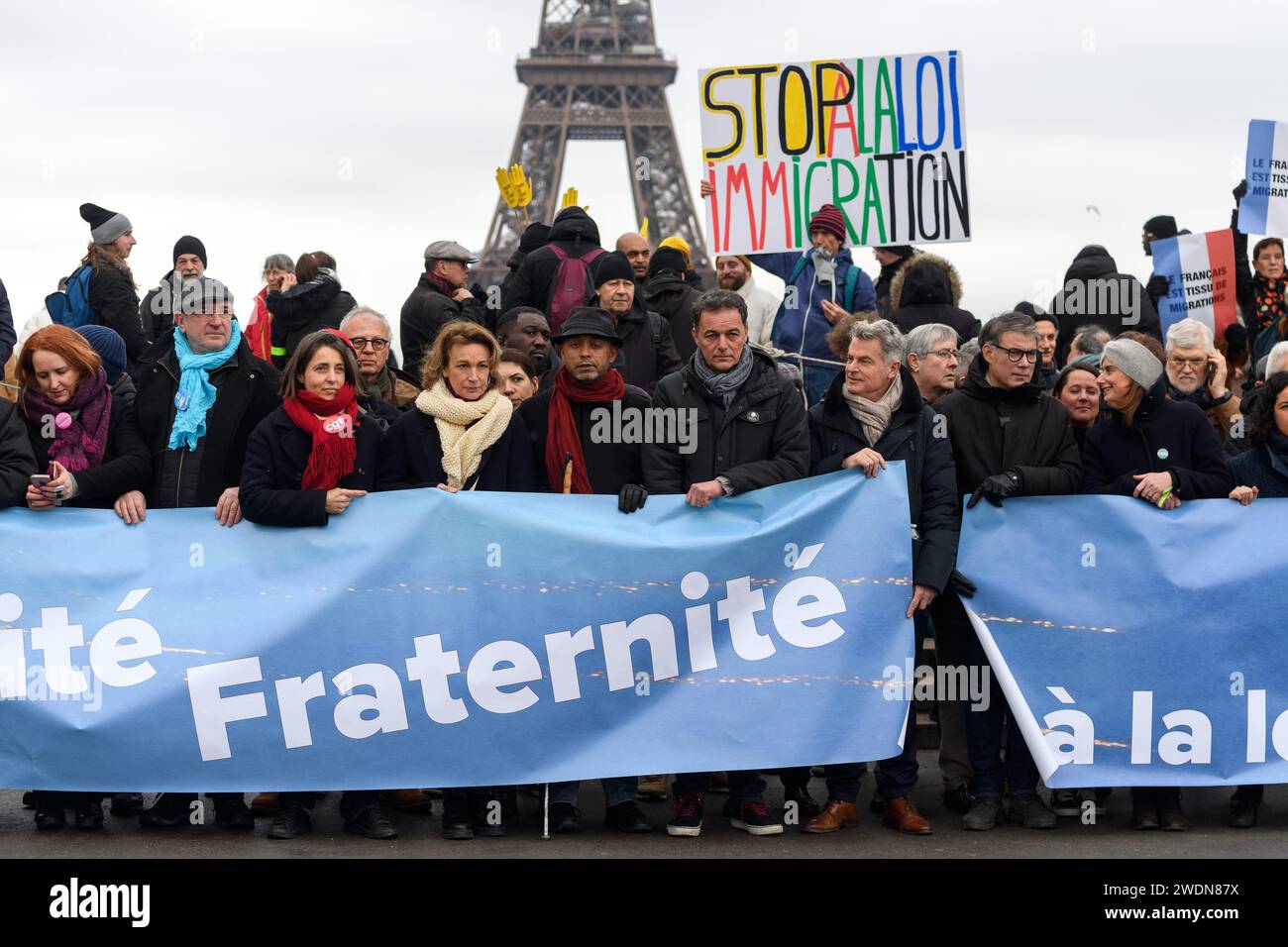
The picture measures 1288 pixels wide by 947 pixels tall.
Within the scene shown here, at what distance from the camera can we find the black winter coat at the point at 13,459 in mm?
7910

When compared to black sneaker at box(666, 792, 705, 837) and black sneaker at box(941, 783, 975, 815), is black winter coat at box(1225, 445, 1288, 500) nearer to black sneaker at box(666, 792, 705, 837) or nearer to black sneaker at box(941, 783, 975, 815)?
black sneaker at box(941, 783, 975, 815)

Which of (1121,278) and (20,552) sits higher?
(1121,278)

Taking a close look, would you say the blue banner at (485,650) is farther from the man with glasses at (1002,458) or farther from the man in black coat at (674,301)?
the man in black coat at (674,301)

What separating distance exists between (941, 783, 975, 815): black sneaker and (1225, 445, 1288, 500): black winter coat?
1.92m

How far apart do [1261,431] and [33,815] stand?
6093mm

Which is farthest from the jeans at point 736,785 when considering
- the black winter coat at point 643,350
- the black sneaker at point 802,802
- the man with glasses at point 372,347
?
the black winter coat at point 643,350

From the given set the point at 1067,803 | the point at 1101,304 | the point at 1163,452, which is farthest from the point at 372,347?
the point at 1101,304

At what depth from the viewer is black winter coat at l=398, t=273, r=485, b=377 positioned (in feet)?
34.8

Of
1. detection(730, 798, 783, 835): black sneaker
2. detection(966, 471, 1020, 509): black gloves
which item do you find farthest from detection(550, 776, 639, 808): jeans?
detection(966, 471, 1020, 509): black gloves

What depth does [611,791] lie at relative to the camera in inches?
307

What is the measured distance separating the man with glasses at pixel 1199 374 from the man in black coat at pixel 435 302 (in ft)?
13.5
